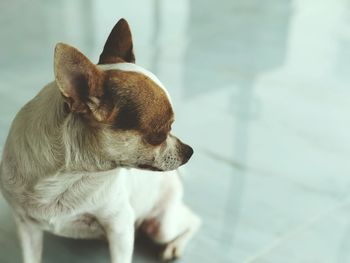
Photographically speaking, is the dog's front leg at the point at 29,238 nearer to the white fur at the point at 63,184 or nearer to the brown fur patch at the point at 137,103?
the white fur at the point at 63,184

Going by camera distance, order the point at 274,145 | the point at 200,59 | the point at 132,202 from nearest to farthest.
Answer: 1. the point at 132,202
2. the point at 274,145
3. the point at 200,59

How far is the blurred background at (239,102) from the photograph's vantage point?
6.98 ft

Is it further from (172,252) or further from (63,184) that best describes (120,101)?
(172,252)

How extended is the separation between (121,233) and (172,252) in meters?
0.41

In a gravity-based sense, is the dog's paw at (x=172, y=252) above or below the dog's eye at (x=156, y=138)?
below

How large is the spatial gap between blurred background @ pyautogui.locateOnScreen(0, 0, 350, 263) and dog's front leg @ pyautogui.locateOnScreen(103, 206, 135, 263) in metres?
0.33

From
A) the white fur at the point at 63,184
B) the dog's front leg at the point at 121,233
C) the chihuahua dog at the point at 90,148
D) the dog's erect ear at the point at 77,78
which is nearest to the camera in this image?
the dog's erect ear at the point at 77,78

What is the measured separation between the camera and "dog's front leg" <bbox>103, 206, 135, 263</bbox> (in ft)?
5.36

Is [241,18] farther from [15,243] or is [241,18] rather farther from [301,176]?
[15,243]

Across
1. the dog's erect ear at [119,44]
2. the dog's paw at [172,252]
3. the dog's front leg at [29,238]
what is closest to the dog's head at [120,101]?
the dog's erect ear at [119,44]

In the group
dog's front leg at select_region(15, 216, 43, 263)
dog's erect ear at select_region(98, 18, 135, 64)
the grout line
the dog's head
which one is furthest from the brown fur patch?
the grout line

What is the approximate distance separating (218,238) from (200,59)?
181 centimetres

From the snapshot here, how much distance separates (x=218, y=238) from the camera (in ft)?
7.00

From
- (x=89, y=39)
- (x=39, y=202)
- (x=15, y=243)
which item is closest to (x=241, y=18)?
(x=89, y=39)
